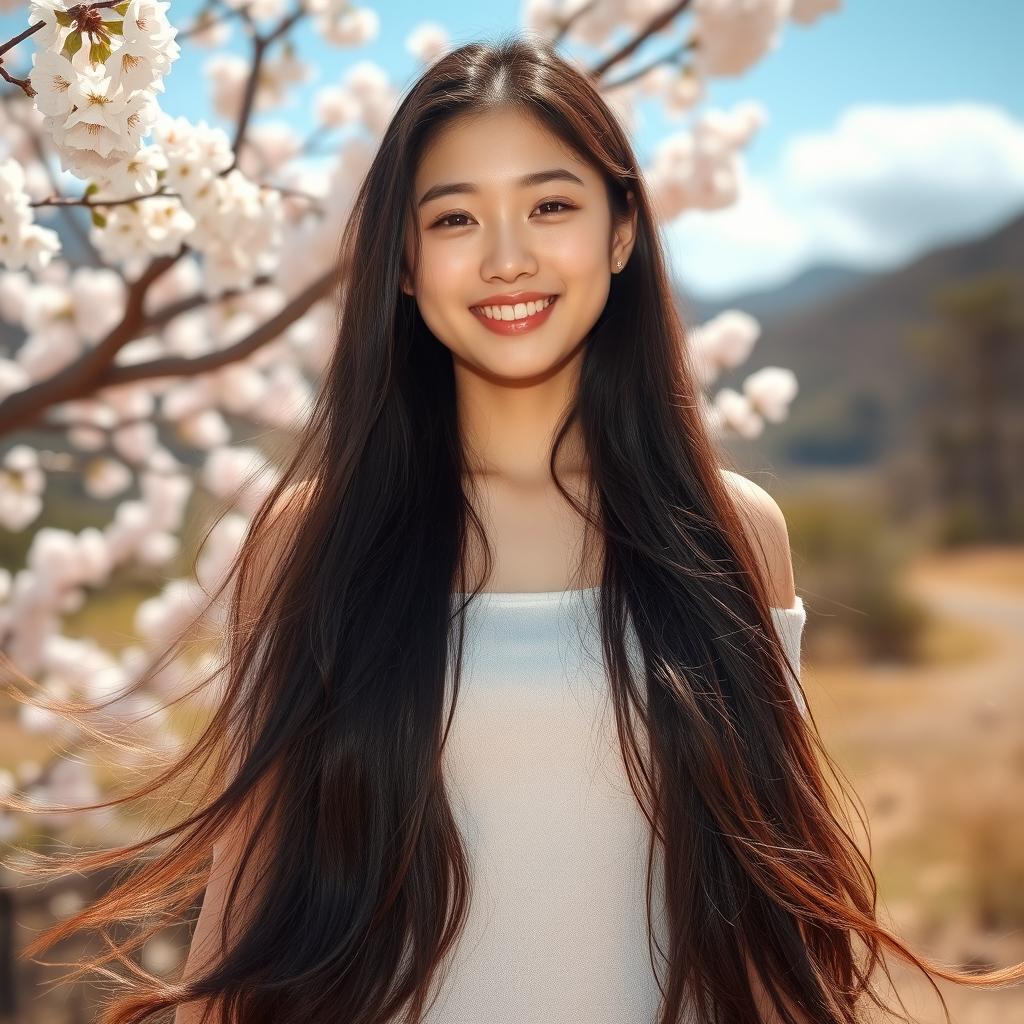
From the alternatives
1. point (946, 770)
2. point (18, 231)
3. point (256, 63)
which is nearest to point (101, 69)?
point (18, 231)

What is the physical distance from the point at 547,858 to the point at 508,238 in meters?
0.70

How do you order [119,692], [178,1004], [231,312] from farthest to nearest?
[231,312]
[119,692]
[178,1004]

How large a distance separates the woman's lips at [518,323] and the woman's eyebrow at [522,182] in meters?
0.14

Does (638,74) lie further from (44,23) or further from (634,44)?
(44,23)

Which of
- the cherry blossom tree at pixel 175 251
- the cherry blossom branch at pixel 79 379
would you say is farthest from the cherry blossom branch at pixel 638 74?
the cherry blossom branch at pixel 79 379

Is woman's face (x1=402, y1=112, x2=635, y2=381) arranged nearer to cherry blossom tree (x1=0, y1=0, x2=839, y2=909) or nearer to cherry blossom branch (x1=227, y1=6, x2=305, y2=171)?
cherry blossom tree (x1=0, y1=0, x2=839, y2=909)

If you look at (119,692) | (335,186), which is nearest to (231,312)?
(335,186)

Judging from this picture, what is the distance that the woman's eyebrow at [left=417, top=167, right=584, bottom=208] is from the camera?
137cm

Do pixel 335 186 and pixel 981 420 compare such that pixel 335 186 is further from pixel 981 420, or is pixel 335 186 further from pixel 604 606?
pixel 981 420

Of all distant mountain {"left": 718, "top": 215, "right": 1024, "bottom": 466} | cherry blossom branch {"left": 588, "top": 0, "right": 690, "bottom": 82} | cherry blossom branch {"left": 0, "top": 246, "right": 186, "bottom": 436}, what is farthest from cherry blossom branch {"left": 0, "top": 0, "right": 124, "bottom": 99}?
distant mountain {"left": 718, "top": 215, "right": 1024, "bottom": 466}

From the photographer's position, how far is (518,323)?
1.39m

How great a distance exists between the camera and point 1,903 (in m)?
3.72

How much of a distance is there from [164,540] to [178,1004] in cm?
308

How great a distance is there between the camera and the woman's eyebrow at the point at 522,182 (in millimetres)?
1372
